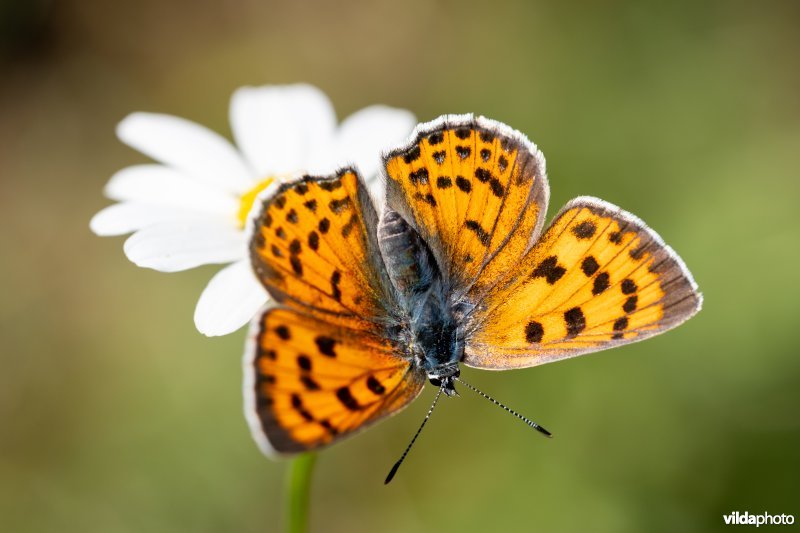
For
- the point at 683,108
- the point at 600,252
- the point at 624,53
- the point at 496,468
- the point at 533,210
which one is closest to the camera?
the point at 600,252

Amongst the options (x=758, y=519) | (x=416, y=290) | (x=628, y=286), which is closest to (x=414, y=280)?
(x=416, y=290)

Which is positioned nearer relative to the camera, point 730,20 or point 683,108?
point 683,108

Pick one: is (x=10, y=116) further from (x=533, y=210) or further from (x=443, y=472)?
A: (x=533, y=210)

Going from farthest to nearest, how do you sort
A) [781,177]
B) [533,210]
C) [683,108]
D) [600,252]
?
[683,108]
[781,177]
[533,210]
[600,252]

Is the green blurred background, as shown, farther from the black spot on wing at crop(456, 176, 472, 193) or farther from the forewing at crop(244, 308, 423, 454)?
the forewing at crop(244, 308, 423, 454)

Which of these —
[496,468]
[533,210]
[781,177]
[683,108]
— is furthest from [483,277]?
[683,108]

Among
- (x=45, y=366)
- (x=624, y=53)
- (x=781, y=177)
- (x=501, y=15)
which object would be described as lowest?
(x=45, y=366)

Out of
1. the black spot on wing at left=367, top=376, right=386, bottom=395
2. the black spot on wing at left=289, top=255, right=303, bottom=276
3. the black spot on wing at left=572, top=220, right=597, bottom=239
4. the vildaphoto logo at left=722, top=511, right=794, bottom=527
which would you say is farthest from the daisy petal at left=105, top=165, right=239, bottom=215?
the vildaphoto logo at left=722, top=511, right=794, bottom=527

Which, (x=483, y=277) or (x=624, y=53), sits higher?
(x=624, y=53)
